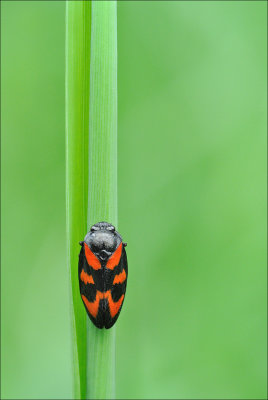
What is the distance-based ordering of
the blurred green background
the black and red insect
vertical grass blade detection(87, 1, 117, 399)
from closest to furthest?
vertical grass blade detection(87, 1, 117, 399) < the black and red insect < the blurred green background

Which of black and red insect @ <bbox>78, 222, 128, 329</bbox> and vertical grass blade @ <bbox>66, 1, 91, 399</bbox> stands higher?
vertical grass blade @ <bbox>66, 1, 91, 399</bbox>

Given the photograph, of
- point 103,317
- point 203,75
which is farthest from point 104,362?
point 203,75

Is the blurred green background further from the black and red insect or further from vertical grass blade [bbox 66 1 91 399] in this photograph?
vertical grass blade [bbox 66 1 91 399]

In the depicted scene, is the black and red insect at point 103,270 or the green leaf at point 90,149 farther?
the black and red insect at point 103,270

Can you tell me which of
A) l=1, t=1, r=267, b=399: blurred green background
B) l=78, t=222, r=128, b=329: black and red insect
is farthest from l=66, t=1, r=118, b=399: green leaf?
l=1, t=1, r=267, b=399: blurred green background

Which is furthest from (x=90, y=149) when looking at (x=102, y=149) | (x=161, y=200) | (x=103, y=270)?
(x=161, y=200)

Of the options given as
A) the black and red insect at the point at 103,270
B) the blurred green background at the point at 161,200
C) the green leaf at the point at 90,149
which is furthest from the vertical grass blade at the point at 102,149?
the blurred green background at the point at 161,200

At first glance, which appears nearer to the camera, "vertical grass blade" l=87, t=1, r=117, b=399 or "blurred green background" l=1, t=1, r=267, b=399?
"vertical grass blade" l=87, t=1, r=117, b=399

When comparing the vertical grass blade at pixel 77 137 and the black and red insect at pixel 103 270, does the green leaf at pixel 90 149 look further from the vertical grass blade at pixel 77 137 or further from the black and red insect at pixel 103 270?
the black and red insect at pixel 103 270
